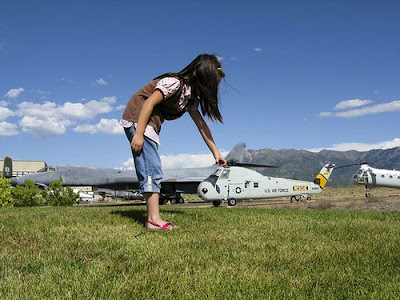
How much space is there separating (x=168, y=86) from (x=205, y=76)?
396 mm

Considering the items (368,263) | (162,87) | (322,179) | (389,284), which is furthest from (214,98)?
(322,179)

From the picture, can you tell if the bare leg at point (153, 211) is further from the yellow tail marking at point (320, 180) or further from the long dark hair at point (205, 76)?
the yellow tail marking at point (320, 180)

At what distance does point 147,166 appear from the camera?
11.9 ft

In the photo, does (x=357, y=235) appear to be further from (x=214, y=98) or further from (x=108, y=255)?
(x=108, y=255)

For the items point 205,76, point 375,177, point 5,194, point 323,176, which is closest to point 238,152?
point 323,176

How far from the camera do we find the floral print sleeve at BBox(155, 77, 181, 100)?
140 inches

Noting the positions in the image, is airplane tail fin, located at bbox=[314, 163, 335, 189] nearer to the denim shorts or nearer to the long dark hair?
the long dark hair

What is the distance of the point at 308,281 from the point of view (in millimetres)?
1750

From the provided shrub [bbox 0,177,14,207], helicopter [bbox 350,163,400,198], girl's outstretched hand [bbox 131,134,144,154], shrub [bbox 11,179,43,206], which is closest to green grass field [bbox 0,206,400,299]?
girl's outstretched hand [bbox 131,134,144,154]

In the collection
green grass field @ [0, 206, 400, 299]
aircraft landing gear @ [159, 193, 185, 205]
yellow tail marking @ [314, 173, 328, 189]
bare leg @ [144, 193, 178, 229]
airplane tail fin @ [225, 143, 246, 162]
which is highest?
airplane tail fin @ [225, 143, 246, 162]

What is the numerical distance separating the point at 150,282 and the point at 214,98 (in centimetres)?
241

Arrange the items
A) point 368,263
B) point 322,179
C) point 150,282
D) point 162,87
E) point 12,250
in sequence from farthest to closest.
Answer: point 322,179, point 162,87, point 12,250, point 368,263, point 150,282

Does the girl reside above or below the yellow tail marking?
above

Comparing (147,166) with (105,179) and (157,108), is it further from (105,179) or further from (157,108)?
(105,179)
